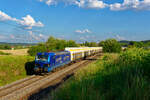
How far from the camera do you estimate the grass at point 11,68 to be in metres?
17.6

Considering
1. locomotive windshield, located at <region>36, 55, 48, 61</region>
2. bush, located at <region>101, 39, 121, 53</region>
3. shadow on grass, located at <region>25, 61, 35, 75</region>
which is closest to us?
locomotive windshield, located at <region>36, 55, 48, 61</region>

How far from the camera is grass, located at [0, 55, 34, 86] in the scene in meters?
17.6

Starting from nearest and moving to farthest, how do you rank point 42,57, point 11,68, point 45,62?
point 45,62 → point 42,57 → point 11,68

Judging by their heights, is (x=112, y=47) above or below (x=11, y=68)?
above

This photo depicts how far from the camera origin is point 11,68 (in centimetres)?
1919

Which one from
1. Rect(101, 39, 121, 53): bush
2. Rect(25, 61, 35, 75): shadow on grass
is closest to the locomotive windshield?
Rect(25, 61, 35, 75): shadow on grass

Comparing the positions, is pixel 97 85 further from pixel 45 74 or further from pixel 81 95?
pixel 45 74

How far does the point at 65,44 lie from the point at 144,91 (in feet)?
231

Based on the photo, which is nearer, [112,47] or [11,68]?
[11,68]

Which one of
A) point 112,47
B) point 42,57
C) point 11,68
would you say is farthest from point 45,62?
point 112,47

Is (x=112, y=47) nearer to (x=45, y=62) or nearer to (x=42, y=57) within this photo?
(x=42, y=57)

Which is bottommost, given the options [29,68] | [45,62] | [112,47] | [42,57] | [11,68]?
[29,68]

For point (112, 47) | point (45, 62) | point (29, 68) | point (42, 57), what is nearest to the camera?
point (45, 62)

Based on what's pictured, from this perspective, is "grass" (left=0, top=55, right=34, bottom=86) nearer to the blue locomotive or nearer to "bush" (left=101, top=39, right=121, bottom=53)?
the blue locomotive
